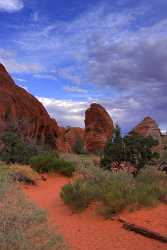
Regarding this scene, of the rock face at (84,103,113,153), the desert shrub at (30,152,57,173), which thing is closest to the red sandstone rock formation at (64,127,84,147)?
the rock face at (84,103,113,153)

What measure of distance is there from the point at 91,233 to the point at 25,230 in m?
3.52

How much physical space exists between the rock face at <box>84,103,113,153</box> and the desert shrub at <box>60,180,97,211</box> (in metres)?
47.4

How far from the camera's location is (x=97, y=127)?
62.2 metres

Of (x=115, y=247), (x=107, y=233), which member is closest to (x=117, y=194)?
(x=107, y=233)

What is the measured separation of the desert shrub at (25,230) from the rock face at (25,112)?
33510mm

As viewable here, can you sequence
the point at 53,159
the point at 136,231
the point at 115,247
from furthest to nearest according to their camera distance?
the point at 53,159
the point at 136,231
the point at 115,247

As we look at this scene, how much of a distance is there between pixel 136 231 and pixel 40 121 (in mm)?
38771

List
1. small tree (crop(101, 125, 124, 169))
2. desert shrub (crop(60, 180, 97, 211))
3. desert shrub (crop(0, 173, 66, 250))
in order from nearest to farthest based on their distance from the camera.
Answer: desert shrub (crop(0, 173, 66, 250)) < desert shrub (crop(60, 180, 97, 211)) < small tree (crop(101, 125, 124, 169))

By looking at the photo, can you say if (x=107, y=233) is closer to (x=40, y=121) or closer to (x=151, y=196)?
(x=151, y=196)

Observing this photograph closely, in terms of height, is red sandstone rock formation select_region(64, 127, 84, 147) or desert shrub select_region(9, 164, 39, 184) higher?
red sandstone rock formation select_region(64, 127, 84, 147)

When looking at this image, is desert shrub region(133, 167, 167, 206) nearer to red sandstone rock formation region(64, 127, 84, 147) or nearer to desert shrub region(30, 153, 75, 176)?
desert shrub region(30, 153, 75, 176)

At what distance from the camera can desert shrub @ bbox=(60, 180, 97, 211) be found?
1283cm

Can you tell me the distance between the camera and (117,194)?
11.9 meters

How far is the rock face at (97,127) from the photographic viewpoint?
61.7 m
